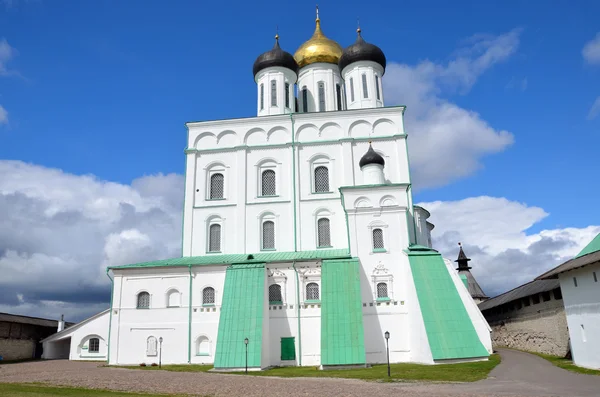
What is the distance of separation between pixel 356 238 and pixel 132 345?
11.6 meters

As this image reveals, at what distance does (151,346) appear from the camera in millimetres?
22484

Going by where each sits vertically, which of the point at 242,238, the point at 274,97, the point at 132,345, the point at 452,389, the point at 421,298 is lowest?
the point at 452,389

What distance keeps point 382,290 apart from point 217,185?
10895 millimetres

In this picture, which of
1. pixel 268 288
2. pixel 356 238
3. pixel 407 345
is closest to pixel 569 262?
pixel 407 345

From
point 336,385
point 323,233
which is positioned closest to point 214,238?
point 323,233

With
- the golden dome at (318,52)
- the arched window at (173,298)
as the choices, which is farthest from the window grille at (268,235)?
the golden dome at (318,52)

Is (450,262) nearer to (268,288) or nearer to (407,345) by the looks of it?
(407,345)

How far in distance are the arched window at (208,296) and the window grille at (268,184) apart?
6.04 m

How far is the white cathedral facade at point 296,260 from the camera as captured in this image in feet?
65.4

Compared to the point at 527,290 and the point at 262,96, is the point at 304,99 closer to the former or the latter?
the point at 262,96

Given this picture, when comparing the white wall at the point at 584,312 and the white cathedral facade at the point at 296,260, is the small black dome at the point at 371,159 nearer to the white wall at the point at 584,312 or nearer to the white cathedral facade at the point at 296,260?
the white cathedral facade at the point at 296,260

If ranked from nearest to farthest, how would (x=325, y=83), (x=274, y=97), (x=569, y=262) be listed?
(x=569, y=262)
(x=274, y=97)
(x=325, y=83)

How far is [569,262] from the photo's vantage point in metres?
17.3

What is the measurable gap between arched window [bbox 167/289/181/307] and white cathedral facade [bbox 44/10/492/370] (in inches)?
2.8
